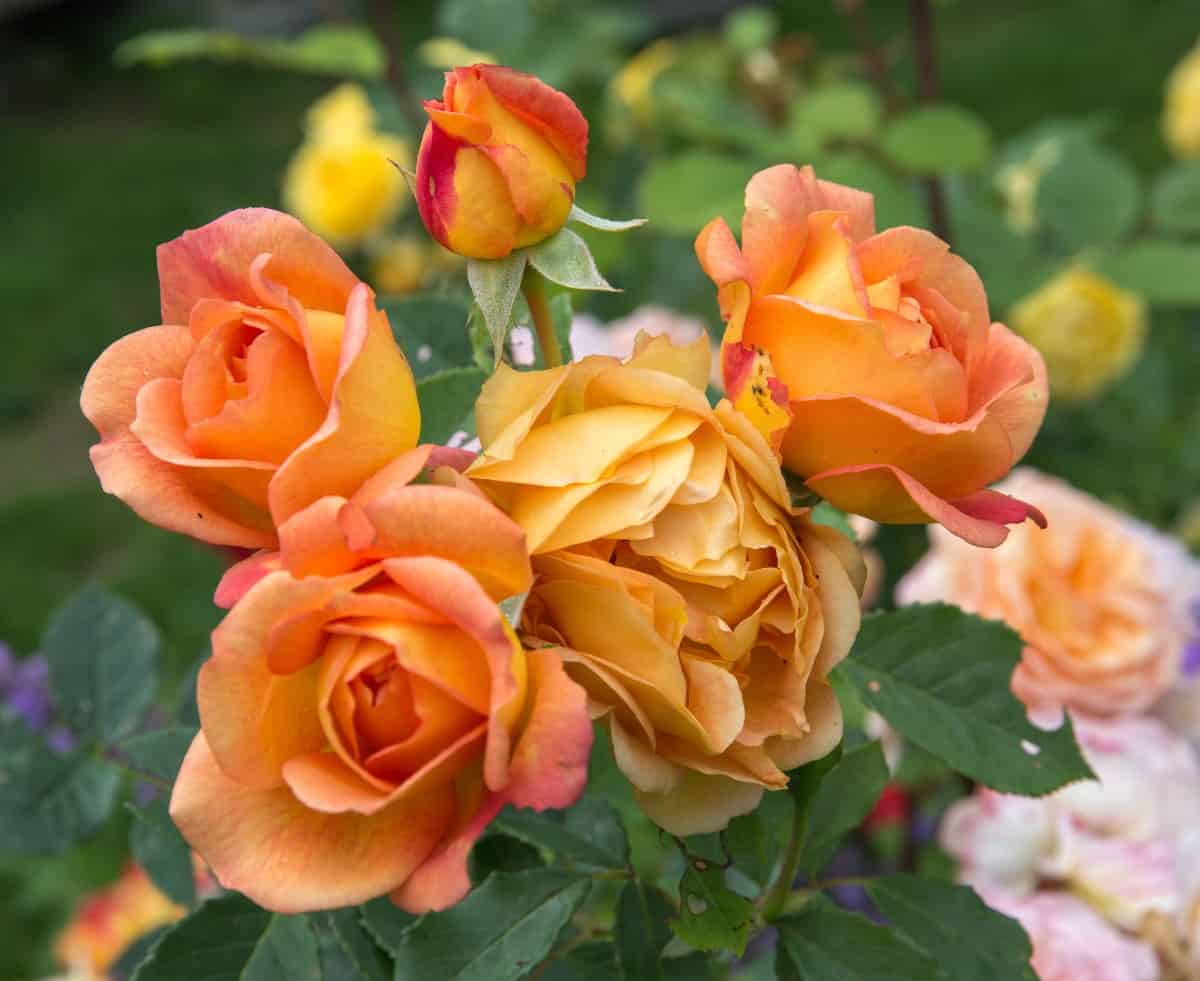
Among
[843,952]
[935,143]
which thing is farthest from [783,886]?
[935,143]

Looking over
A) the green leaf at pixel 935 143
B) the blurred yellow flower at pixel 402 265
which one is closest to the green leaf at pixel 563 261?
the green leaf at pixel 935 143

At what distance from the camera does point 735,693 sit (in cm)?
40

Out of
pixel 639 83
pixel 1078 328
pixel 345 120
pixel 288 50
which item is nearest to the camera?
pixel 288 50

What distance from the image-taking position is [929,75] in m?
1.23

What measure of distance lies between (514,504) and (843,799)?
258 mm

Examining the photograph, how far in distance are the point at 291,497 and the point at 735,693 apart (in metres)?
0.14

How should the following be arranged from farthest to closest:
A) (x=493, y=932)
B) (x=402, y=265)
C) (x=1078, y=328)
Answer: (x=402, y=265), (x=1078, y=328), (x=493, y=932)

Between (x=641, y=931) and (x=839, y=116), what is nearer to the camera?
(x=641, y=931)

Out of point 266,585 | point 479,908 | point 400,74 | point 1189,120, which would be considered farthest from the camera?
point 1189,120

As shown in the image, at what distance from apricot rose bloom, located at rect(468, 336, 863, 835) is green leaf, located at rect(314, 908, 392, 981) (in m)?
0.16

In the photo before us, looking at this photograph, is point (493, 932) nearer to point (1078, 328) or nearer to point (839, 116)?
point (839, 116)

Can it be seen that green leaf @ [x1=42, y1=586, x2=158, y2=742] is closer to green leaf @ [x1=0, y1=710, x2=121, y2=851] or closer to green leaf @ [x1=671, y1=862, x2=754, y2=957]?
green leaf @ [x1=0, y1=710, x2=121, y2=851]

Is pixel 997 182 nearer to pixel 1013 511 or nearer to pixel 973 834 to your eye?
pixel 973 834

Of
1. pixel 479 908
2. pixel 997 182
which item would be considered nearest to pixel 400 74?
pixel 997 182
